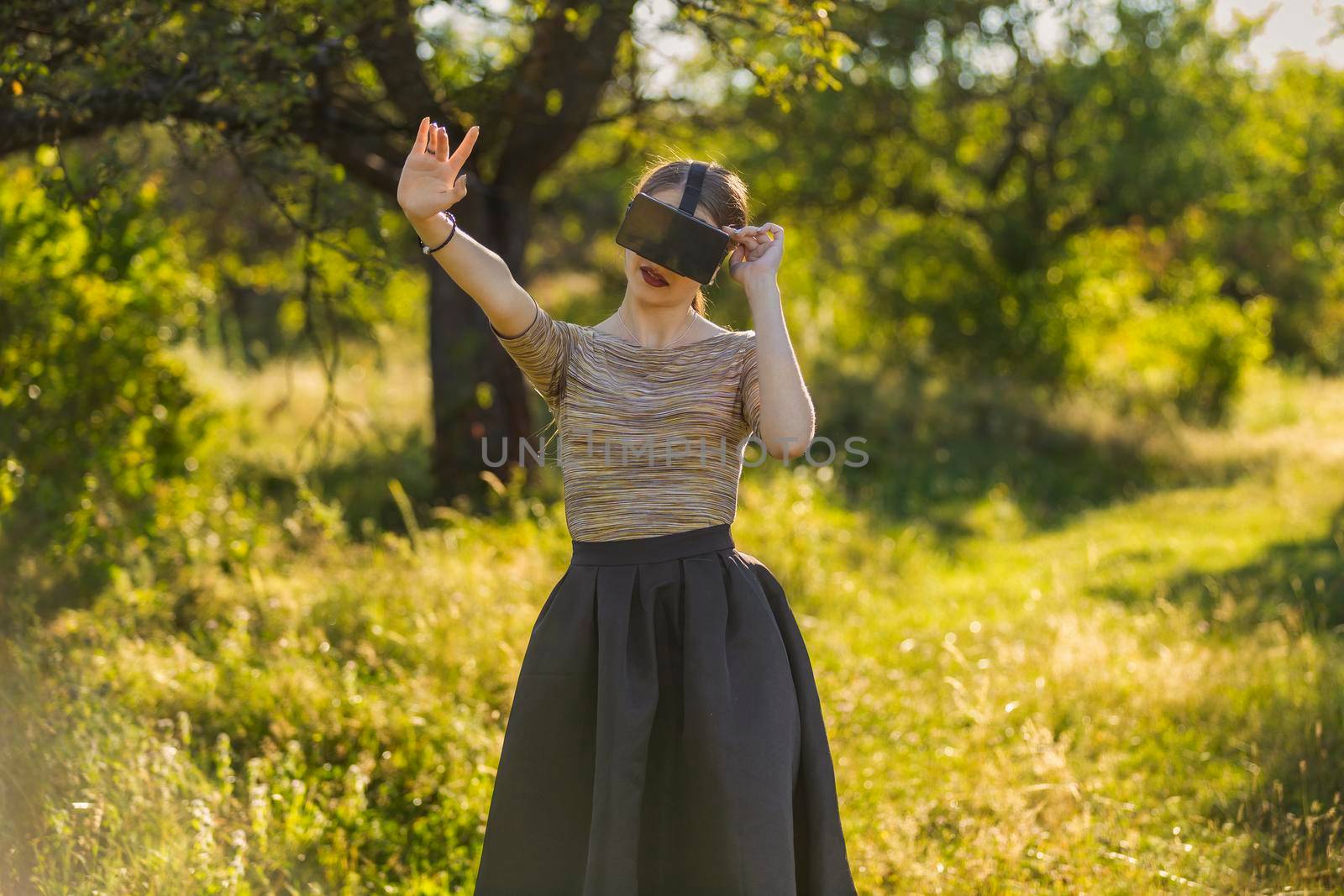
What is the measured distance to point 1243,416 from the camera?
13.9 metres

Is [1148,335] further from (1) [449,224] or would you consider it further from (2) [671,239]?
(1) [449,224]

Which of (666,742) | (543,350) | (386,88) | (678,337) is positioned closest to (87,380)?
(386,88)

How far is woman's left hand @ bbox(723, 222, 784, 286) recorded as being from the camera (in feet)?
8.30

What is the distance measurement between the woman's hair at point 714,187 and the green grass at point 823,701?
2057 mm

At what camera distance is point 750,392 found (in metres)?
2.65

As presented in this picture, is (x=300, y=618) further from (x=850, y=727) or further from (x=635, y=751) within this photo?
(x=635, y=751)

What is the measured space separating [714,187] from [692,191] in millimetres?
69

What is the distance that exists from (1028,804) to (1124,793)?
42 cm

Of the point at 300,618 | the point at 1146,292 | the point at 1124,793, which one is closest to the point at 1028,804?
the point at 1124,793

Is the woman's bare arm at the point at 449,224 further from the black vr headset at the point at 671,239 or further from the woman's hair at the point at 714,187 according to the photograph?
the woman's hair at the point at 714,187

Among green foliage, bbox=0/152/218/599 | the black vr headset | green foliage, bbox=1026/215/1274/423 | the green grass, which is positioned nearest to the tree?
green foliage, bbox=0/152/218/599

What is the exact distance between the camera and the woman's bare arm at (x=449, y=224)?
8.02ft

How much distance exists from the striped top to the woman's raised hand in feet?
1.07

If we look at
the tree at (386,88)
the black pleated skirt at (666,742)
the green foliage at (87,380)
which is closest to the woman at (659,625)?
the black pleated skirt at (666,742)
